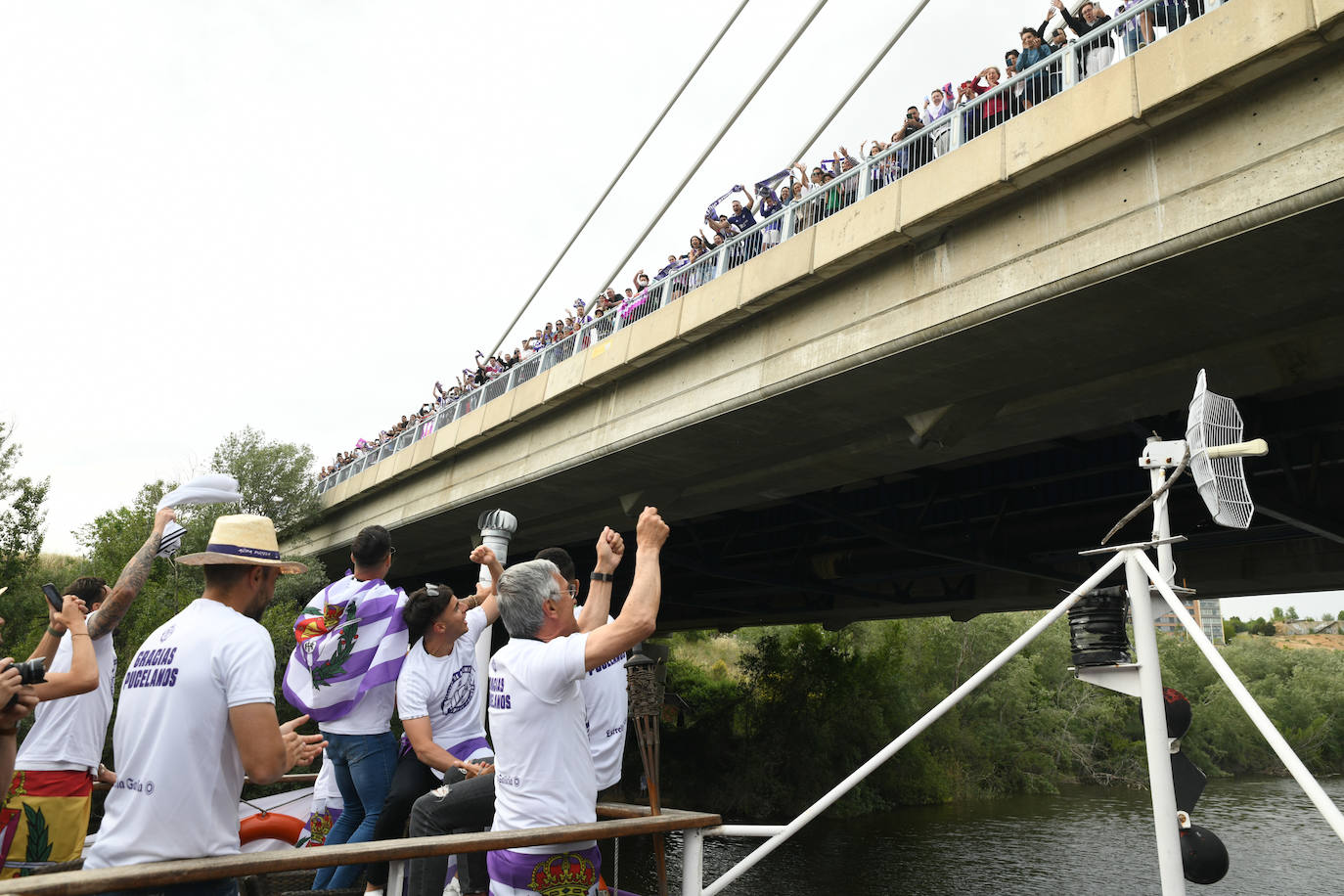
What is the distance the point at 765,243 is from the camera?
1154cm

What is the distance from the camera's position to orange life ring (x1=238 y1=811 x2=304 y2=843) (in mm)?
3822

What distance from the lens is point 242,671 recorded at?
9.54 feet

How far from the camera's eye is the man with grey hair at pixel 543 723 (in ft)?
11.0

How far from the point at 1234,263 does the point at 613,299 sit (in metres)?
11.7

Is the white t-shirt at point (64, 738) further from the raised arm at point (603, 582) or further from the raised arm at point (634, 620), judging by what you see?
the raised arm at point (634, 620)

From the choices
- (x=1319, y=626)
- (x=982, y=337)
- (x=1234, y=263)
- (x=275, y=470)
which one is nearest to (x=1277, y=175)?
(x=1234, y=263)

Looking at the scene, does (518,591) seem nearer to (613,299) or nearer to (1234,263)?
(1234,263)

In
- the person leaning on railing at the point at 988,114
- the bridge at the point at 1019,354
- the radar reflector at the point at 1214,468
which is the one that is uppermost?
the person leaning on railing at the point at 988,114

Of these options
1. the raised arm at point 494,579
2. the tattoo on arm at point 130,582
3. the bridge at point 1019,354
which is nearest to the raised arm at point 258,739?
the tattoo on arm at point 130,582

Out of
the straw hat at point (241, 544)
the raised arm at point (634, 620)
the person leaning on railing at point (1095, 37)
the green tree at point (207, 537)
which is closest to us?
the straw hat at point (241, 544)

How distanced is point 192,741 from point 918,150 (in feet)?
29.5

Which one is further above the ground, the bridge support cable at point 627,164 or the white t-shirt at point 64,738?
the bridge support cable at point 627,164

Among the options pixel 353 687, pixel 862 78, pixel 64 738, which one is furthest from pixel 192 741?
pixel 862 78

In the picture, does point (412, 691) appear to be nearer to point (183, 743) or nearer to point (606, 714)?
point (606, 714)
